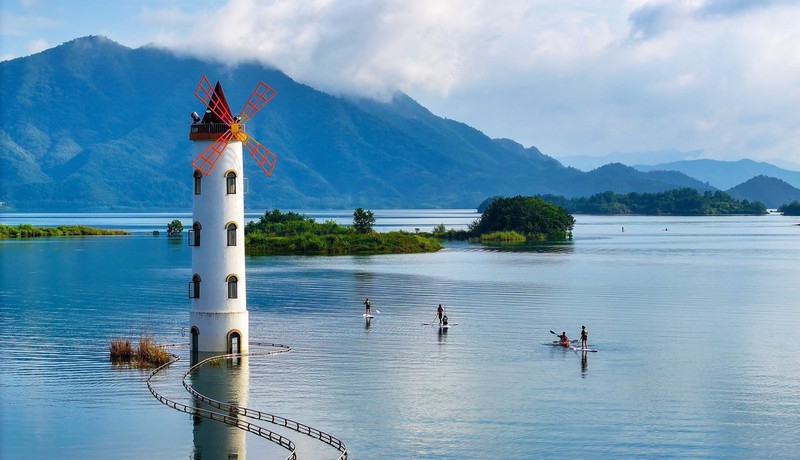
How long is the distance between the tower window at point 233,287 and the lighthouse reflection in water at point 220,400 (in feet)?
8.95

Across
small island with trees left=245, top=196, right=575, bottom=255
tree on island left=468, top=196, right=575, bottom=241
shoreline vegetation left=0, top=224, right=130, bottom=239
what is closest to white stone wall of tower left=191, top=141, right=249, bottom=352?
small island with trees left=245, top=196, right=575, bottom=255

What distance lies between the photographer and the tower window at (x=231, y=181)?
152 ft

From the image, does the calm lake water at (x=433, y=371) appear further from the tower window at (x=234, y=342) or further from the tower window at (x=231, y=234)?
the tower window at (x=231, y=234)

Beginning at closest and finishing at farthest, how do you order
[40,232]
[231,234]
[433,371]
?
1. [433,371]
2. [231,234]
3. [40,232]

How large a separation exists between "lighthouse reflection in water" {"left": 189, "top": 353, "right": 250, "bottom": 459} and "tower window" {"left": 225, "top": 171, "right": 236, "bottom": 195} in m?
7.31

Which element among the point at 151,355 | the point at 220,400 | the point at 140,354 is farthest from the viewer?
the point at 140,354

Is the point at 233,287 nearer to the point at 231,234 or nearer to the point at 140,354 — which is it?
the point at 231,234

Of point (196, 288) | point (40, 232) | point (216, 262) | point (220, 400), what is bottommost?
point (220, 400)

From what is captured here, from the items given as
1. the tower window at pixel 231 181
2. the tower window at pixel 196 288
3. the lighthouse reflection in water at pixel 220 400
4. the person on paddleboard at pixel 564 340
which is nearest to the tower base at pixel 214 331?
the lighthouse reflection in water at pixel 220 400

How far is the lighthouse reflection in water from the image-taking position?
31.7 m

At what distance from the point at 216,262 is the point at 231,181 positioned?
368 centimetres

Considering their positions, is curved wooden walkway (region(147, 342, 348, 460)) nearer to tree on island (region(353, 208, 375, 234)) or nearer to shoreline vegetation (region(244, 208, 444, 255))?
shoreline vegetation (region(244, 208, 444, 255))

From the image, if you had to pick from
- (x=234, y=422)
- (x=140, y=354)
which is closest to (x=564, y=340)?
(x=140, y=354)

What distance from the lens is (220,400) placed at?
37.7m
